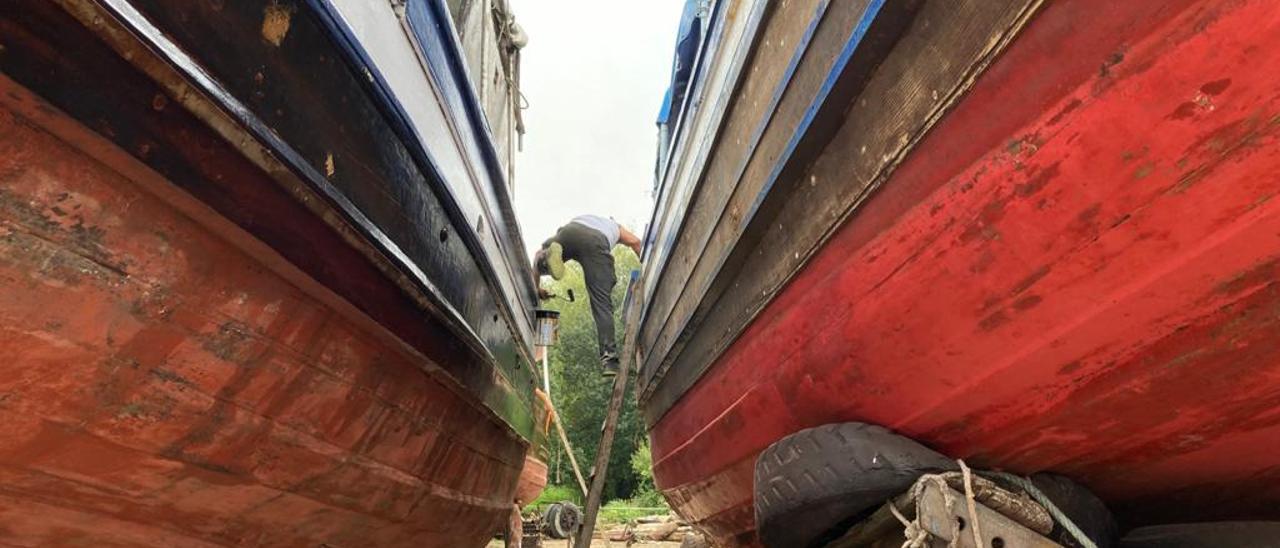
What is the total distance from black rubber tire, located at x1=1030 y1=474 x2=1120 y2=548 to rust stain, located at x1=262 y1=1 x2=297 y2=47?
1.98 meters

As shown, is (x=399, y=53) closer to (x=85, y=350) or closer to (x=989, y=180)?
(x=85, y=350)

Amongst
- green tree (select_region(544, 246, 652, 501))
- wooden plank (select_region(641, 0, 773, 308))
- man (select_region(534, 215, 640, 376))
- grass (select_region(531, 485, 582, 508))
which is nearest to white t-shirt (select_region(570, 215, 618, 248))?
man (select_region(534, 215, 640, 376))

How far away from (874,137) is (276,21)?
1391mm

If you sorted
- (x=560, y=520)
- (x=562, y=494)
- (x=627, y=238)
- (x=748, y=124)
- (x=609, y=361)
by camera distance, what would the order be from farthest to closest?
1. (x=562, y=494)
2. (x=560, y=520)
3. (x=627, y=238)
4. (x=609, y=361)
5. (x=748, y=124)

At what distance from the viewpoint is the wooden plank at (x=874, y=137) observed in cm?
133

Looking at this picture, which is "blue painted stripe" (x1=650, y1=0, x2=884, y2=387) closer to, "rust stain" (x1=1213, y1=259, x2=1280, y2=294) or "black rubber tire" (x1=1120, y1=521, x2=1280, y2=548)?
"rust stain" (x1=1213, y1=259, x2=1280, y2=294)

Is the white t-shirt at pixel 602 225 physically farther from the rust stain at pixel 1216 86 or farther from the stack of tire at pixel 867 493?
the rust stain at pixel 1216 86

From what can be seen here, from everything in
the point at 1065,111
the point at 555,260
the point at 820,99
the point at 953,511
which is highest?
the point at 555,260

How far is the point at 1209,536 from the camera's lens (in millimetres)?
1634

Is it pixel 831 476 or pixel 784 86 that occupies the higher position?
pixel 784 86

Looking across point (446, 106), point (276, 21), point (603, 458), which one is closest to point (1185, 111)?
point (276, 21)

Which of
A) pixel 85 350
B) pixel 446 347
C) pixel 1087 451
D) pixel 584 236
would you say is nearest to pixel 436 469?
pixel 446 347

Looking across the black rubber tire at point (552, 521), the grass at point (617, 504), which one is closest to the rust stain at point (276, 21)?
the black rubber tire at point (552, 521)

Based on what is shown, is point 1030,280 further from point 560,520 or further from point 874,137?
point 560,520
